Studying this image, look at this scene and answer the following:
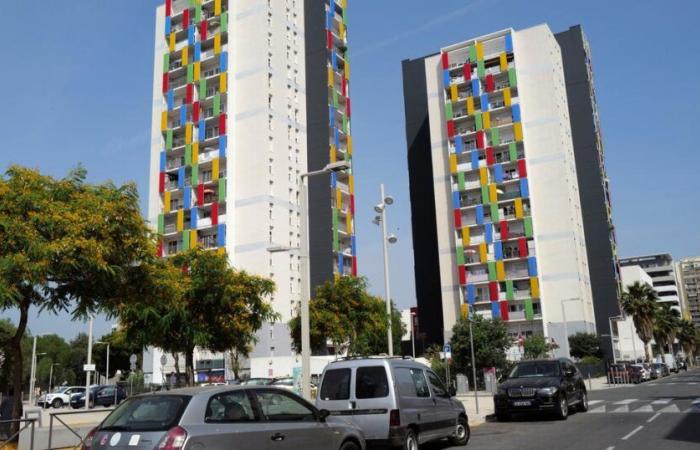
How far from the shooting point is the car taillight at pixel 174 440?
679cm

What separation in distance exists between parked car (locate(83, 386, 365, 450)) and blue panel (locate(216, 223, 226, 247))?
52.3 metres

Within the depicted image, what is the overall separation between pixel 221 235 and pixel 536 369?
4499 centimetres

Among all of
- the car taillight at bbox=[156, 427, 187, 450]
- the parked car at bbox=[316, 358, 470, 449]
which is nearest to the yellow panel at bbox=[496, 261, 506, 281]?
the parked car at bbox=[316, 358, 470, 449]

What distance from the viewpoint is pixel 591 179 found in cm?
7856

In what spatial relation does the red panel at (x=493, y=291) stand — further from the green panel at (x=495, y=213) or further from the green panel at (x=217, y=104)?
the green panel at (x=217, y=104)

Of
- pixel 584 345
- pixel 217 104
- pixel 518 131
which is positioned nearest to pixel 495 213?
pixel 518 131

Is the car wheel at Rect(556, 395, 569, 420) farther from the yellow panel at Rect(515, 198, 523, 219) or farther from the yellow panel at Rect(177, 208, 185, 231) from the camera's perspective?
the yellow panel at Rect(515, 198, 523, 219)

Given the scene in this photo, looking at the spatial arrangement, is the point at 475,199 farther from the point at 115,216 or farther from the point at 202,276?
the point at 115,216

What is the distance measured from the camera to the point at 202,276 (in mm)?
29656

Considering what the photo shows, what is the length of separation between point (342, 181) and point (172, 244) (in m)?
20.0

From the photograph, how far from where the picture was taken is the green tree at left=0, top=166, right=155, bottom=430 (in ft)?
44.9

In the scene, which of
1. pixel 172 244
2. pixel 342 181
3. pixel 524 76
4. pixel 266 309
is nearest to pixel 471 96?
pixel 524 76

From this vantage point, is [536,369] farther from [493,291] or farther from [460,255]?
[460,255]

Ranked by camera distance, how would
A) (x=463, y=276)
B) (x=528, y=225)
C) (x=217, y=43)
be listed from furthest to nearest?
(x=463, y=276) → (x=528, y=225) → (x=217, y=43)
